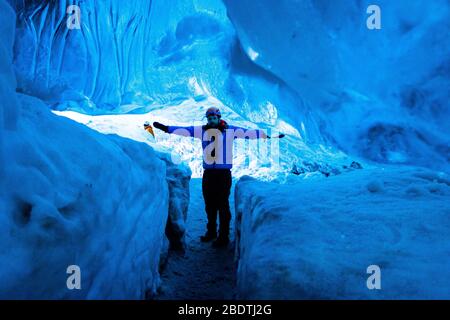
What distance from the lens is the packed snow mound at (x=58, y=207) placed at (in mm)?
1044

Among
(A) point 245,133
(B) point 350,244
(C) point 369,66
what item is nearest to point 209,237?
(A) point 245,133

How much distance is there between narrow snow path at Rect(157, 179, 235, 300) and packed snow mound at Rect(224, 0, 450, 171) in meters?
3.99

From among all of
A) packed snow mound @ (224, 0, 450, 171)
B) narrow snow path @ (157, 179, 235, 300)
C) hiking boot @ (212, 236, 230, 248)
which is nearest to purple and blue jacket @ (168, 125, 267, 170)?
hiking boot @ (212, 236, 230, 248)

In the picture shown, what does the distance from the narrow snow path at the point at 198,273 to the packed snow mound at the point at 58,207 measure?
623mm

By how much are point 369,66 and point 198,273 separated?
16.5 ft

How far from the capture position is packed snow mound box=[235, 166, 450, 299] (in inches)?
44.4

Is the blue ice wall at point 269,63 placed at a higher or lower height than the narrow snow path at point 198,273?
higher

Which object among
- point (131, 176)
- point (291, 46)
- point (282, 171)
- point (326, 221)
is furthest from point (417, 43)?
point (131, 176)

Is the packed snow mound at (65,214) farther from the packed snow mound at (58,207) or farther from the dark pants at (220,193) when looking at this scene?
the dark pants at (220,193)

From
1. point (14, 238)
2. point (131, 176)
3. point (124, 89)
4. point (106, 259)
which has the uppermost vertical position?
point (124, 89)

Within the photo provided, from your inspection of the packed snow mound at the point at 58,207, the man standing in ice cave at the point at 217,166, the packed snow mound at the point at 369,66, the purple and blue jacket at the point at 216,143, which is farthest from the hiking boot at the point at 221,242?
the packed snow mound at the point at 369,66

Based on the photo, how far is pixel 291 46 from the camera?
6605 mm
